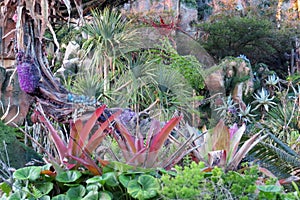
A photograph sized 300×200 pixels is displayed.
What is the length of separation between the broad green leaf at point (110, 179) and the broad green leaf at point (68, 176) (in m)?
0.10

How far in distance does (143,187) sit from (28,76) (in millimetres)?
1846

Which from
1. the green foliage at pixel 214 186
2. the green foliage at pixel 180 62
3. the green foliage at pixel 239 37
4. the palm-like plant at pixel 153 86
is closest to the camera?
the green foliage at pixel 214 186

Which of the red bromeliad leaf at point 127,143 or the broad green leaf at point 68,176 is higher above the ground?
the red bromeliad leaf at point 127,143

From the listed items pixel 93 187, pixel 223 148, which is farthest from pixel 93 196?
pixel 223 148

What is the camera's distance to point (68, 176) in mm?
1594

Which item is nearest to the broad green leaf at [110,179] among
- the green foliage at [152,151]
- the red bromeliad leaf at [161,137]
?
the green foliage at [152,151]

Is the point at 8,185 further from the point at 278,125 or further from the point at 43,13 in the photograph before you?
the point at 278,125

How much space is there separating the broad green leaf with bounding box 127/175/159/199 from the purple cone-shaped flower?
181 centimetres

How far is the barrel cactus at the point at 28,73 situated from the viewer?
312cm

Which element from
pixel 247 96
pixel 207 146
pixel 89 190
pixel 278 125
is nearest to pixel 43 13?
pixel 207 146

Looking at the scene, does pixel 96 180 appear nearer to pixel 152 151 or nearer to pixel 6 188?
pixel 152 151

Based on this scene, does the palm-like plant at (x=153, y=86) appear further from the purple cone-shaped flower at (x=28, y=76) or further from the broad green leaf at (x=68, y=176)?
the broad green leaf at (x=68, y=176)

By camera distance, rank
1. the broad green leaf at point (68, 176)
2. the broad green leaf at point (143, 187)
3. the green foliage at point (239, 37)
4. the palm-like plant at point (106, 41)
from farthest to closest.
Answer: the green foliage at point (239, 37), the palm-like plant at point (106, 41), the broad green leaf at point (68, 176), the broad green leaf at point (143, 187)

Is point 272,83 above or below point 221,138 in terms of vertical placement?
below
